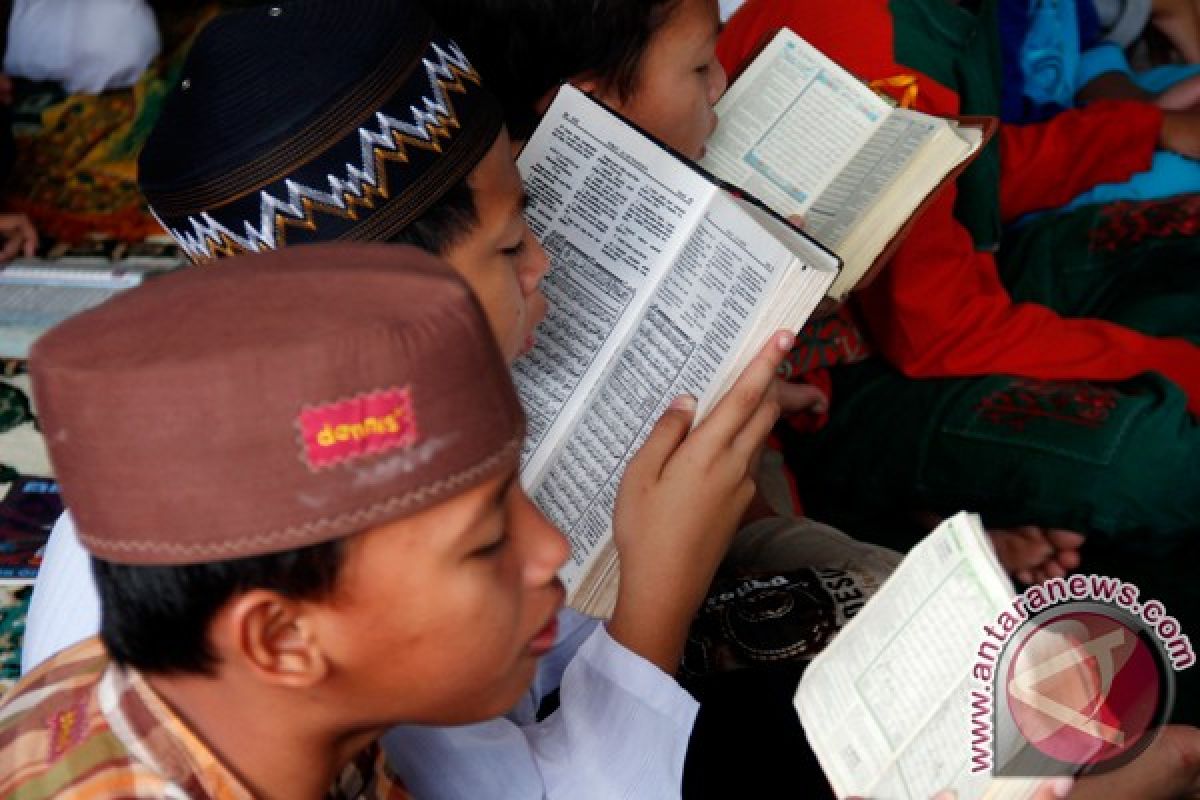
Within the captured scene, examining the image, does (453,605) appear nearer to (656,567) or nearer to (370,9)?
(656,567)

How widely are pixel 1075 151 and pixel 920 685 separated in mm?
1592

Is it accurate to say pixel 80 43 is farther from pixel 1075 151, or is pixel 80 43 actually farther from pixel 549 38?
pixel 1075 151

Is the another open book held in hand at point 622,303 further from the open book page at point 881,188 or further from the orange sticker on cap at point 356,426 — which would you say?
the orange sticker on cap at point 356,426

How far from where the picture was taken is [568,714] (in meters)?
1.21

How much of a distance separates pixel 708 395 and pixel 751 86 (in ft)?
2.18

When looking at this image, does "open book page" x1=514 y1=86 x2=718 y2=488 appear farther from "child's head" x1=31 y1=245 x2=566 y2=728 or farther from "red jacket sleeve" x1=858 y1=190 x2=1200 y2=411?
"red jacket sleeve" x1=858 y1=190 x2=1200 y2=411

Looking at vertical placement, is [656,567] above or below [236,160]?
below

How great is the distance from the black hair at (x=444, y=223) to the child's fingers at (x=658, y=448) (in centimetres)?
27

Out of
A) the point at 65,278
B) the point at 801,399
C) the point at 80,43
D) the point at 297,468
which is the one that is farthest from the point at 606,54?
the point at 80,43

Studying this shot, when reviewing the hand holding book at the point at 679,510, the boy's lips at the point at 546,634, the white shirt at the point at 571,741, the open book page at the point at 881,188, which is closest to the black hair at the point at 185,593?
the boy's lips at the point at 546,634

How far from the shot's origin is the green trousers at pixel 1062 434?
6.21ft

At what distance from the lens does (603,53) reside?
1.61m

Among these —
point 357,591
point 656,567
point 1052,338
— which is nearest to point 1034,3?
point 1052,338

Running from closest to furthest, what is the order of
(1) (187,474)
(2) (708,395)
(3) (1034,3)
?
(1) (187,474), (2) (708,395), (3) (1034,3)
